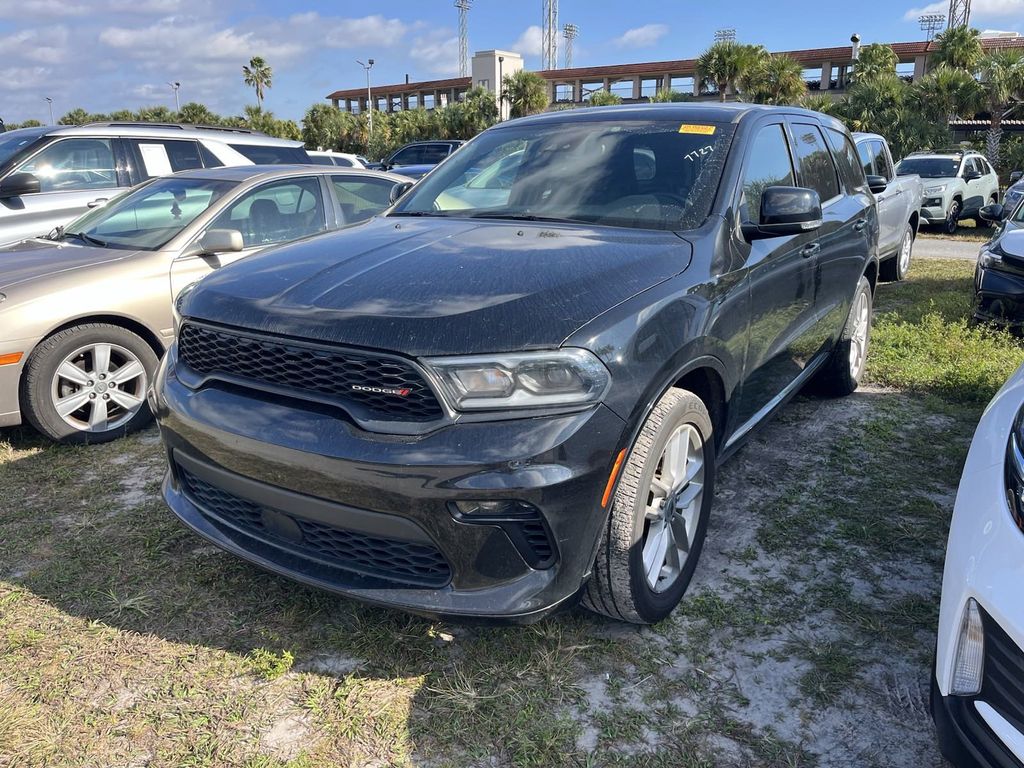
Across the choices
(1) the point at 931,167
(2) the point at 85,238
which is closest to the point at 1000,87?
(1) the point at 931,167

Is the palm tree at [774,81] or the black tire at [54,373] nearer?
the black tire at [54,373]

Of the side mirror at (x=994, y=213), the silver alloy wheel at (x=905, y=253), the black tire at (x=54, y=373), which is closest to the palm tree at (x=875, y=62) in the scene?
the silver alloy wheel at (x=905, y=253)

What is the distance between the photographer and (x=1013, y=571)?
1672 millimetres

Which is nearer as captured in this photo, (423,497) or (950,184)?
(423,497)

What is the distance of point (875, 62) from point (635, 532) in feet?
134

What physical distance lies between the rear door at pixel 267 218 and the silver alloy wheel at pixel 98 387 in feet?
1.97

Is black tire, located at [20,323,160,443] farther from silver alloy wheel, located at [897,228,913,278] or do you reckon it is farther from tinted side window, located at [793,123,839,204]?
silver alloy wheel, located at [897,228,913,278]

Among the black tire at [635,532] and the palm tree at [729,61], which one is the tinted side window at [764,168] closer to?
the black tire at [635,532]

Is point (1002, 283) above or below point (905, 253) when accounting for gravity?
above

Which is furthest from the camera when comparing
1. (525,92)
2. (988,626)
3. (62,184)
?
(525,92)

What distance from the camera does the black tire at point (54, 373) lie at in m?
4.12

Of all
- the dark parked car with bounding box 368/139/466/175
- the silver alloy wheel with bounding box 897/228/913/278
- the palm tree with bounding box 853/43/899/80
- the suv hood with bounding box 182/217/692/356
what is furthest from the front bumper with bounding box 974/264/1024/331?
the palm tree with bounding box 853/43/899/80

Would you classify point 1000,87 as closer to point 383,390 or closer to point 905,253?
point 905,253

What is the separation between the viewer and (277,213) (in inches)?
210
